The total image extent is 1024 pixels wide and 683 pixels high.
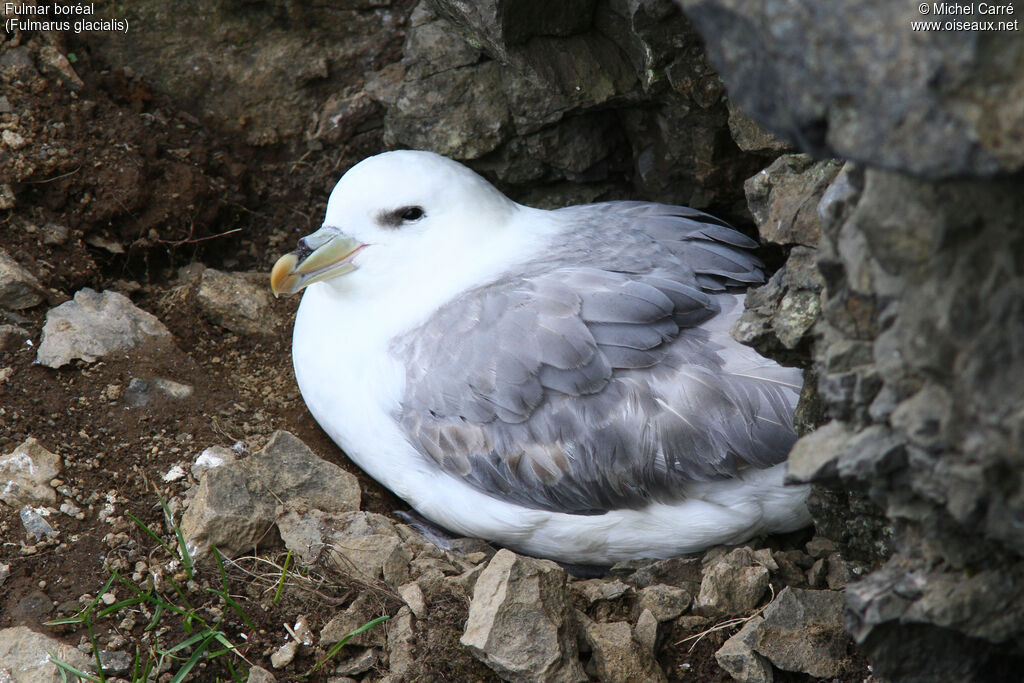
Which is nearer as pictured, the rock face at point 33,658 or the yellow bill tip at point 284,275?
the rock face at point 33,658

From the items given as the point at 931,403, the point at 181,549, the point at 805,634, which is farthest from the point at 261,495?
the point at 931,403

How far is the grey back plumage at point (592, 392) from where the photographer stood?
266 cm

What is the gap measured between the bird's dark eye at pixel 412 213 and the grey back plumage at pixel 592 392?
1.25ft

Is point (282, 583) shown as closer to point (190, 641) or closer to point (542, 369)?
point (190, 641)

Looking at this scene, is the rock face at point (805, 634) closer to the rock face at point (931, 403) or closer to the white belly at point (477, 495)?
→ the white belly at point (477, 495)

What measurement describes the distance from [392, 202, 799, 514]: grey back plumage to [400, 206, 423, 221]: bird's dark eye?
0.38m

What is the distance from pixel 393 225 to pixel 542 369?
746 mm

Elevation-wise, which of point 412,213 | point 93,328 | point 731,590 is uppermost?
point 412,213

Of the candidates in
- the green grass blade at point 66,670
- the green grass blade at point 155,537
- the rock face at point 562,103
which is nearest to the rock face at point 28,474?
the green grass blade at point 155,537

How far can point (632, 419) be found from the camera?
8.80 feet

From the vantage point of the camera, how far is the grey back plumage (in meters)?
2.66

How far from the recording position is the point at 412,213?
3090 millimetres

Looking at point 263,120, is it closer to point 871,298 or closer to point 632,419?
point 632,419

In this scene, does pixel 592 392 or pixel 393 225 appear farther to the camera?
pixel 393 225
